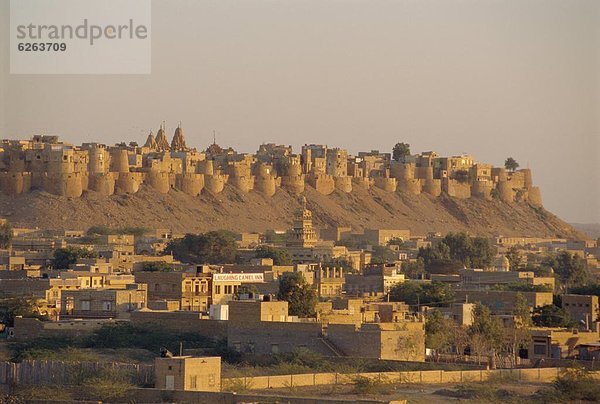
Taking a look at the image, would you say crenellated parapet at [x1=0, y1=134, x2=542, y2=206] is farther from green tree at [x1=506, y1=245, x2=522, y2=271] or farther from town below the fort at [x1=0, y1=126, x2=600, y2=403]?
green tree at [x1=506, y1=245, x2=522, y2=271]

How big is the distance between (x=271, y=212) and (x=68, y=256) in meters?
35.5

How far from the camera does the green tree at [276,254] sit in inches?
2371

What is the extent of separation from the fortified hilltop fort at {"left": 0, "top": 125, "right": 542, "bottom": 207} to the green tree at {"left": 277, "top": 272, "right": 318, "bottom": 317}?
1823 inches

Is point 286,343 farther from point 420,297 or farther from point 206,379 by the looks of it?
point 420,297

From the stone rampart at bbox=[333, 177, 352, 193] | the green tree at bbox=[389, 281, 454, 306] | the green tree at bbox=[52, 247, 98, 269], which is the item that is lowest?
the green tree at bbox=[389, 281, 454, 306]

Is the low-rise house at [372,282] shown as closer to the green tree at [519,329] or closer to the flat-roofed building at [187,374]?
the green tree at [519,329]

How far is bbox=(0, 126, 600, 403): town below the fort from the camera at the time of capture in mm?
29641

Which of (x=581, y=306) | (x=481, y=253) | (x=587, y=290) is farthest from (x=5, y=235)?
(x=581, y=306)

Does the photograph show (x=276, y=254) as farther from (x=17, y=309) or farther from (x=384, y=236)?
(x=384, y=236)

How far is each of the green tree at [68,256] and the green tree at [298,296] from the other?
1808 cm

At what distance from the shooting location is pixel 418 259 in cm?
6919

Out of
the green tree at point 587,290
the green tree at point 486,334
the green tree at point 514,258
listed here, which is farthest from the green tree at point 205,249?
the green tree at point 486,334

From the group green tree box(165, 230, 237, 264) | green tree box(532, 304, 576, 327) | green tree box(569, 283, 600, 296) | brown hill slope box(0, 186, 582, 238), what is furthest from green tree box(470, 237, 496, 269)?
green tree box(532, 304, 576, 327)

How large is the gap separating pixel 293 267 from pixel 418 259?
16467 mm
